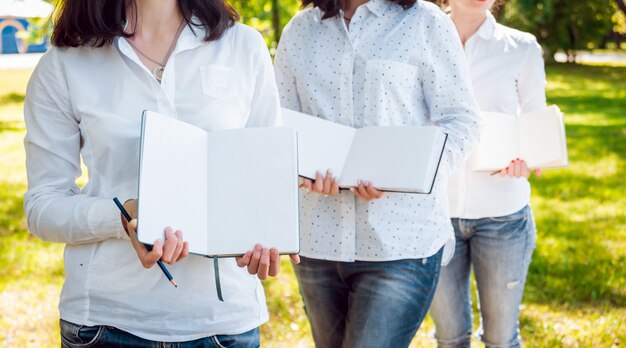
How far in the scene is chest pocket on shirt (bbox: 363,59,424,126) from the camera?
2793mm

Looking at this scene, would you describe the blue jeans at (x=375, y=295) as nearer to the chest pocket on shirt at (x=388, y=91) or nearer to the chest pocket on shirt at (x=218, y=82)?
the chest pocket on shirt at (x=388, y=91)

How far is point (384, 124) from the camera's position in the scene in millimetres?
2820

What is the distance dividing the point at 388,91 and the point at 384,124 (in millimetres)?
107

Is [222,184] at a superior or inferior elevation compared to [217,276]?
superior

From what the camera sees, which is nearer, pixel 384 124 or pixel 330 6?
pixel 384 124

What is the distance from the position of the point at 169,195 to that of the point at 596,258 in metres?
5.43

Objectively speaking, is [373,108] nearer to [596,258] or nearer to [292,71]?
[292,71]

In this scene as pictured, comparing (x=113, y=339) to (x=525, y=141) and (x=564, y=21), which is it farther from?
(x=564, y=21)

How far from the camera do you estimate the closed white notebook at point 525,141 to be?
11.2 ft

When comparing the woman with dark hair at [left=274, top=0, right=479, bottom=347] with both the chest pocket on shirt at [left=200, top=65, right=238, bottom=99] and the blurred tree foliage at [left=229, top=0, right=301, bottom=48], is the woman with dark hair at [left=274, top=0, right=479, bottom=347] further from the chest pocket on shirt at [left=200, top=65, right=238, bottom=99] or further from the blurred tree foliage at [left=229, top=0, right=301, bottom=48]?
the blurred tree foliage at [left=229, top=0, right=301, bottom=48]

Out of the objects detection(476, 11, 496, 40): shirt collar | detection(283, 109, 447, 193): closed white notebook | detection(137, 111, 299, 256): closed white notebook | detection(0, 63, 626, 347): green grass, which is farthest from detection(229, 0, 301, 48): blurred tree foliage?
detection(137, 111, 299, 256): closed white notebook

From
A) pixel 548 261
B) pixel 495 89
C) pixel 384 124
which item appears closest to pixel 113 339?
pixel 384 124

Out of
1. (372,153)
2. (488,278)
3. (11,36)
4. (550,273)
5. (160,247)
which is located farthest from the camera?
(11,36)

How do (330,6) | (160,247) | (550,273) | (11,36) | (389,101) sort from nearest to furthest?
1. (160,247)
2. (389,101)
3. (330,6)
4. (550,273)
5. (11,36)
